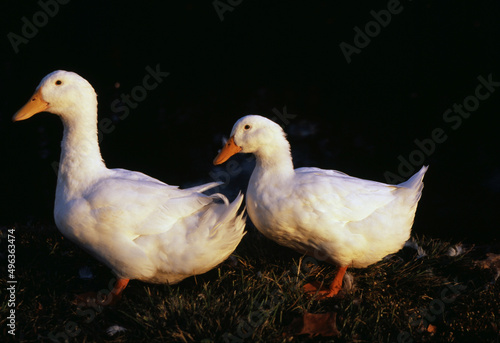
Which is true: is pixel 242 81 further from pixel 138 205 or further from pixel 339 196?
pixel 138 205

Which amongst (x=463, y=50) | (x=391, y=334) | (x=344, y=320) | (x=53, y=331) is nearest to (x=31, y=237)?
(x=53, y=331)

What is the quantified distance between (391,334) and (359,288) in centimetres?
53

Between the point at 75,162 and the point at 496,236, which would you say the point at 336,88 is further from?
the point at 75,162

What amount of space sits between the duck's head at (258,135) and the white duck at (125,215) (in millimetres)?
424

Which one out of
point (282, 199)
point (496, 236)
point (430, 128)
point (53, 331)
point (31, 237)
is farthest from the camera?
point (430, 128)

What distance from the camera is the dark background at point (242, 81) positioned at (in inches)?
210

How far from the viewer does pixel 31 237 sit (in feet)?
13.3

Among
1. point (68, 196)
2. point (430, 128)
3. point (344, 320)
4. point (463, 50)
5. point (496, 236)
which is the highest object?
point (68, 196)
